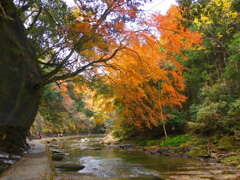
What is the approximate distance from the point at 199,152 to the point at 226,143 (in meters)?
1.58

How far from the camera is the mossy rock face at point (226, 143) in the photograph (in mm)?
10174

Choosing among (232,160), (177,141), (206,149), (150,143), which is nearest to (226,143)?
(206,149)

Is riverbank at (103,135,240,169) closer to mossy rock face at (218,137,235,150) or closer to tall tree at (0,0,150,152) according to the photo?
mossy rock face at (218,137,235,150)

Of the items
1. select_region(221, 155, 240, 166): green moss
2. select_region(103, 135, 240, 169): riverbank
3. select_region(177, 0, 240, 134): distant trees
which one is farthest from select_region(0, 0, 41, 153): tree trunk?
select_region(221, 155, 240, 166): green moss

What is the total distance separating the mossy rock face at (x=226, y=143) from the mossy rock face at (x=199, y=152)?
→ 0.85 metres

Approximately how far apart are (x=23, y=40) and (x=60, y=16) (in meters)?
1.59

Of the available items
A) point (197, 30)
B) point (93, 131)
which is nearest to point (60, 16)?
point (197, 30)

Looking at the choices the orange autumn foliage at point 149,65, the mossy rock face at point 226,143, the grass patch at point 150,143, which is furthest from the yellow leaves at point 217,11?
the grass patch at point 150,143

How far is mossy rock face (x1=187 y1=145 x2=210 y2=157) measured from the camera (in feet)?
34.0

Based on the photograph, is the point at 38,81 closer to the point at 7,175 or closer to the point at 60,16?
the point at 60,16

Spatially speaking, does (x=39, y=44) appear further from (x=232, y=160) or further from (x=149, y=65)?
(x=232, y=160)

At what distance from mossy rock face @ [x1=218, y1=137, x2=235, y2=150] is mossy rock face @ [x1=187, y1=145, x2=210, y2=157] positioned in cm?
85

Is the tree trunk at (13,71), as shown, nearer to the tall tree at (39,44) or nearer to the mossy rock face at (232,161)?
the tall tree at (39,44)

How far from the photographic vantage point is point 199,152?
10.7 m
